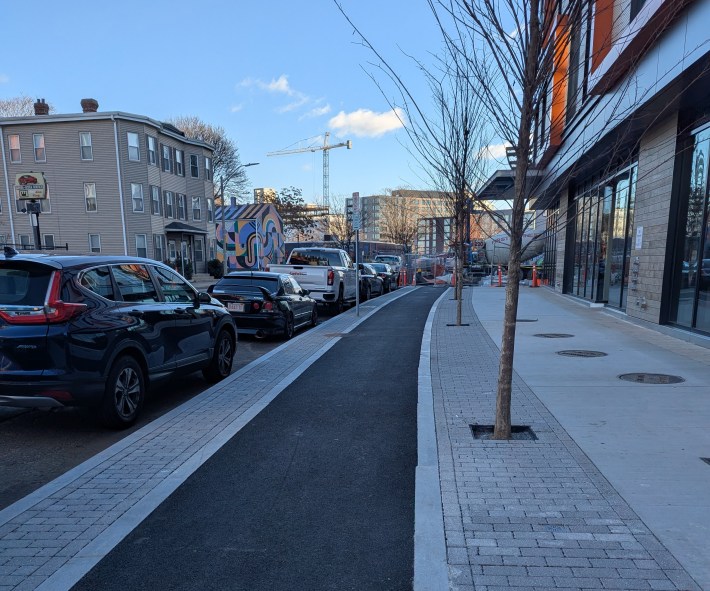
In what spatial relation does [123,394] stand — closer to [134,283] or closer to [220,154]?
[134,283]

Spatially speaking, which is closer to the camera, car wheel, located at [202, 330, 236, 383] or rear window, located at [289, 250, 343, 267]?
car wheel, located at [202, 330, 236, 383]

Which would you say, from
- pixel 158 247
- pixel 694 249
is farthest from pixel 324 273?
pixel 158 247

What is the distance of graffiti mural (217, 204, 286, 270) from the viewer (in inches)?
1082

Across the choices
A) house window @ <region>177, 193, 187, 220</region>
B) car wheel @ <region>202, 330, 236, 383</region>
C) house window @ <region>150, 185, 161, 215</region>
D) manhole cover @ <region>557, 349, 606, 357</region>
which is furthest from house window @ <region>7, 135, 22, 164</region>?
manhole cover @ <region>557, 349, 606, 357</region>

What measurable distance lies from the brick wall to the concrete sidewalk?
330 centimetres

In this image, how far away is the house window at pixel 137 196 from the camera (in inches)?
1180

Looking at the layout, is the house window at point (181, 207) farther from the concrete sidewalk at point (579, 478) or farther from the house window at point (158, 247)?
the concrete sidewalk at point (579, 478)

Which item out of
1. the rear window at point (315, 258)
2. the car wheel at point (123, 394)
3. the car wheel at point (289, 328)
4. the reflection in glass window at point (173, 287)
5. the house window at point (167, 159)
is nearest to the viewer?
the car wheel at point (123, 394)

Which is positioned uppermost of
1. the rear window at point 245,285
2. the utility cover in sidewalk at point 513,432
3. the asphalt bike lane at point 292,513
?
the rear window at point 245,285

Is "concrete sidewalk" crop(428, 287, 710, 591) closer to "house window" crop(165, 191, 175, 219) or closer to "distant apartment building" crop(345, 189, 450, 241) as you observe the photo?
"distant apartment building" crop(345, 189, 450, 241)

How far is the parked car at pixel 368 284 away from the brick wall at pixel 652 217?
10607mm

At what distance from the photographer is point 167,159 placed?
3341 centimetres

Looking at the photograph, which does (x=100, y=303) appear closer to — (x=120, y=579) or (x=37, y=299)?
(x=37, y=299)

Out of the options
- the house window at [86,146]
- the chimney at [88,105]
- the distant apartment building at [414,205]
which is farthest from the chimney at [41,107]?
the distant apartment building at [414,205]
